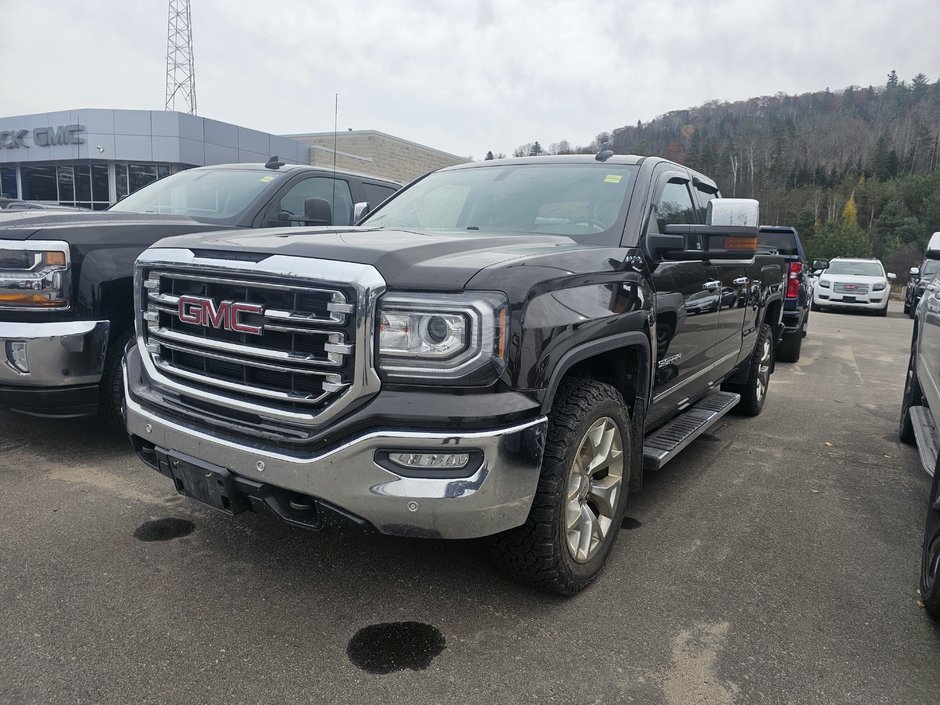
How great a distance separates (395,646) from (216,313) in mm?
1354

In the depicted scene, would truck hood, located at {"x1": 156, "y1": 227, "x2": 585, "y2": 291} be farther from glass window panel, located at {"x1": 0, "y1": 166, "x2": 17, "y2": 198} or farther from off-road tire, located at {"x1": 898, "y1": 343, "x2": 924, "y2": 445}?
glass window panel, located at {"x1": 0, "y1": 166, "x2": 17, "y2": 198}

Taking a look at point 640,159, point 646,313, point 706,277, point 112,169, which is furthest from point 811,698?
point 112,169

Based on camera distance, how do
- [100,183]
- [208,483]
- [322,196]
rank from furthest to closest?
[100,183] → [322,196] → [208,483]

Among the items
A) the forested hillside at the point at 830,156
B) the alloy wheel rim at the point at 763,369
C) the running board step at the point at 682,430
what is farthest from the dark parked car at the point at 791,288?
the forested hillside at the point at 830,156

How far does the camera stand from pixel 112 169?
3012 centimetres

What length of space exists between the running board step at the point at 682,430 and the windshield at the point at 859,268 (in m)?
17.2

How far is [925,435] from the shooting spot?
3.67 metres

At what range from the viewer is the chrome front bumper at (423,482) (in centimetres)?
220

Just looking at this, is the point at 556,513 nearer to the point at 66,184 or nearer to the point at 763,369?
the point at 763,369

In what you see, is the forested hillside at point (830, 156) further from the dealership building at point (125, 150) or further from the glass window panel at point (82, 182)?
the glass window panel at point (82, 182)

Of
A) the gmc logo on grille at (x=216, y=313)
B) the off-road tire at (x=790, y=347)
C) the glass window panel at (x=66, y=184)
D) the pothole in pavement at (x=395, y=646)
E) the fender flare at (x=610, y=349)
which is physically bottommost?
the pothole in pavement at (x=395, y=646)

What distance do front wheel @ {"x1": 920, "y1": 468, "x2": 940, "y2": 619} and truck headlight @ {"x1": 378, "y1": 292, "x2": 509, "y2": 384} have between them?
67.6 inches

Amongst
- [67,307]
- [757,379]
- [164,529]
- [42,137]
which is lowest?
[164,529]

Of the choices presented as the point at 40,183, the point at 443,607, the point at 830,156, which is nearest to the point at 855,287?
the point at 443,607
